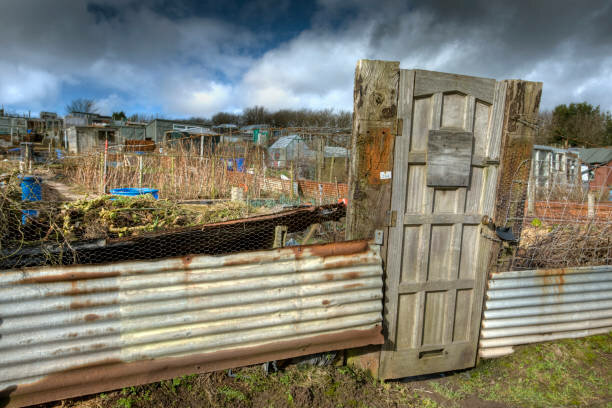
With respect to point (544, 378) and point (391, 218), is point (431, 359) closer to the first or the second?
point (544, 378)

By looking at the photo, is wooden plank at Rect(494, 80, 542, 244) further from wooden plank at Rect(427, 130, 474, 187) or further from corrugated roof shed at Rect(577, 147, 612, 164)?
corrugated roof shed at Rect(577, 147, 612, 164)

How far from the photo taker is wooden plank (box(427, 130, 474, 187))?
2.92 metres

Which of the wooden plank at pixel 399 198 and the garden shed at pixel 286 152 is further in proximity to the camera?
the garden shed at pixel 286 152

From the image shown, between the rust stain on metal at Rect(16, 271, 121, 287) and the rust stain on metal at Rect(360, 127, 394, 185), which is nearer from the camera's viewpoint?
the rust stain on metal at Rect(16, 271, 121, 287)

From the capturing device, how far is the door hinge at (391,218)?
9.47ft

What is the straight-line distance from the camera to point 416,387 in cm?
318

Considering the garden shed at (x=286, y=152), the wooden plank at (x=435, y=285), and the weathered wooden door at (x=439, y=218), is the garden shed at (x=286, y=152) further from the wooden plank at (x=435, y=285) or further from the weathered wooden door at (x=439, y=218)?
the wooden plank at (x=435, y=285)

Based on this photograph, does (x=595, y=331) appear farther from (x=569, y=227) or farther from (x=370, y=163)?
(x=370, y=163)

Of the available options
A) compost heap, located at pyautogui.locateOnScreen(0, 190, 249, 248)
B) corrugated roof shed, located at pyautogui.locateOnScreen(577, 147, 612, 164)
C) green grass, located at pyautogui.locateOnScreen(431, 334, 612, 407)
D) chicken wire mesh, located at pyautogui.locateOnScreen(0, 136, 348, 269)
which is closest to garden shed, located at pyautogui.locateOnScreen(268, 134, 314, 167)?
chicken wire mesh, located at pyautogui.locateOnScreen(0, 136, 348, 269)

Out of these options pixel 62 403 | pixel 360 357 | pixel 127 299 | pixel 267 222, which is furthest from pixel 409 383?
pixel 62 403

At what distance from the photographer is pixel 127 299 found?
226 cm

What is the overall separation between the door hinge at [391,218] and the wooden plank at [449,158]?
40 cm

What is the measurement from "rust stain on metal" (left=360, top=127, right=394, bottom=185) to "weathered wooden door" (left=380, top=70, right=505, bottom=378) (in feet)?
0.26

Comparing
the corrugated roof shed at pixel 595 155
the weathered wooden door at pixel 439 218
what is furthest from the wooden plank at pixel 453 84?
the corrugated roof shed at pixel 595 155
